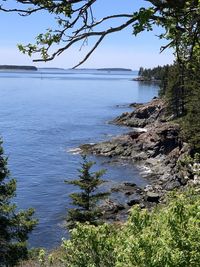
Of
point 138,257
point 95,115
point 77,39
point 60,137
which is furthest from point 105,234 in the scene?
point 95,115

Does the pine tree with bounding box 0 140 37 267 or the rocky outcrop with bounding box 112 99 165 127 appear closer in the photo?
the pine tree with bounding box 0 140 37 267

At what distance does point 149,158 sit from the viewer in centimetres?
6247

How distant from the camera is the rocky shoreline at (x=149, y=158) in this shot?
145 feet

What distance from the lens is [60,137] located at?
7938 cm

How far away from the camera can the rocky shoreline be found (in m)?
44.3

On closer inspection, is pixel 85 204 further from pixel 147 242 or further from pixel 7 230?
pixel 147 242

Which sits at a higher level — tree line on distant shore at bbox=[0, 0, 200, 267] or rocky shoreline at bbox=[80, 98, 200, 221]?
tree line on distant shore at bbox=[0, 0, 200, 267]

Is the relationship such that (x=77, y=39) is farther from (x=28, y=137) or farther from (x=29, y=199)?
(x=28, y=137)

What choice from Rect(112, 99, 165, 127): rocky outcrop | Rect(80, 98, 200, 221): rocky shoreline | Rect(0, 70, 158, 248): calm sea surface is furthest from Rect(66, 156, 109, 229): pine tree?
Rect(112, 99, 165, 127): rocky outcrop

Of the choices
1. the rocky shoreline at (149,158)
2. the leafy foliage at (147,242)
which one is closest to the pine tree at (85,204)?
the rocky shoreline at (149,158)

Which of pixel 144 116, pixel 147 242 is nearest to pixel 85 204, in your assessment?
pixel 147 242

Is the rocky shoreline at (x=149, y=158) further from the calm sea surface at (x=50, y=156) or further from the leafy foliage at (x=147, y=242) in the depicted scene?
the leafy foliage at (x=147, y=242)

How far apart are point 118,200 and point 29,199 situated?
28.9 feet

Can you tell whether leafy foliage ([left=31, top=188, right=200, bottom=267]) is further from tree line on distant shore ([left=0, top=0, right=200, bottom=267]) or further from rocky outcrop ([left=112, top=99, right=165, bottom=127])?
rocky outcrop ([left=112, top=99, right=165, bottom=127])
